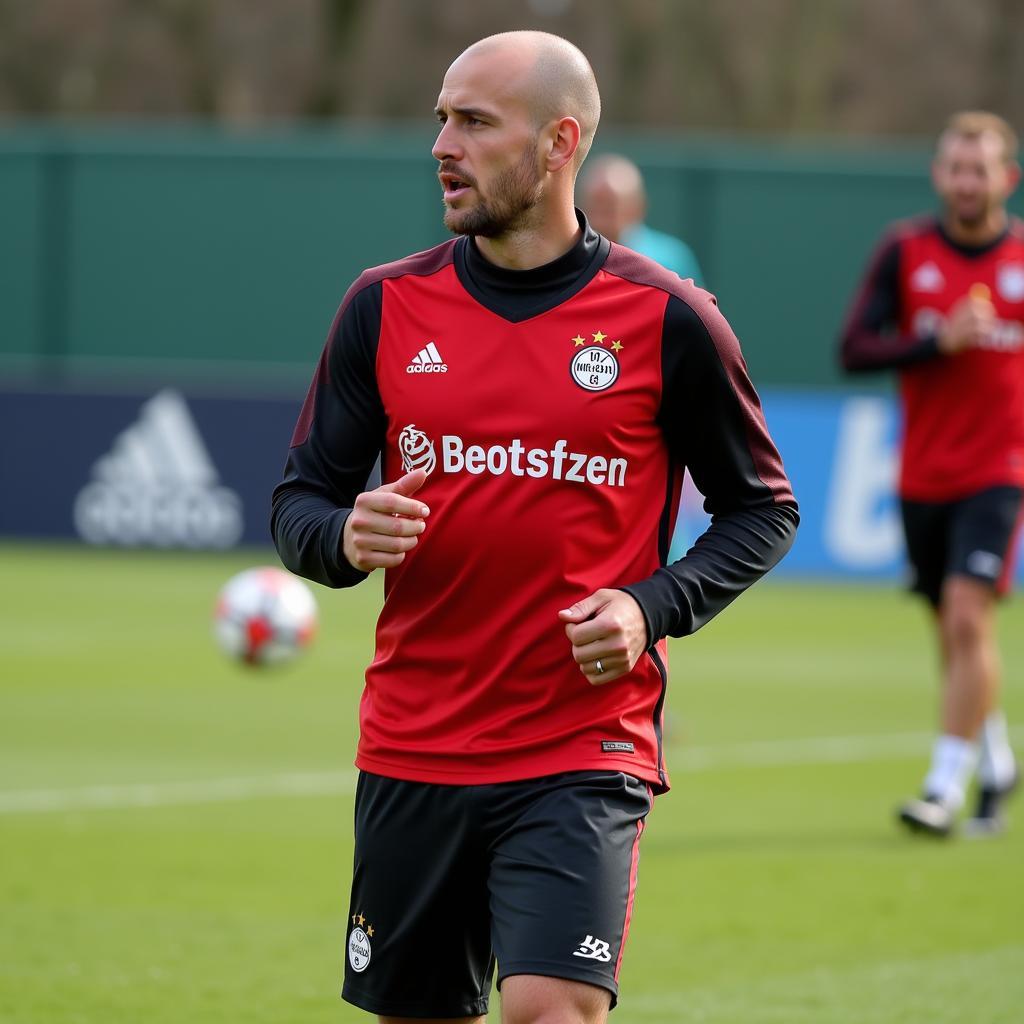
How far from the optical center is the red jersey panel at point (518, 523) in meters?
4.72

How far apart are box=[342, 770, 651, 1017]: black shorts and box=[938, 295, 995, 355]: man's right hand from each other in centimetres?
479

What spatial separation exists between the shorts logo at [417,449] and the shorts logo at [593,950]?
101 cm

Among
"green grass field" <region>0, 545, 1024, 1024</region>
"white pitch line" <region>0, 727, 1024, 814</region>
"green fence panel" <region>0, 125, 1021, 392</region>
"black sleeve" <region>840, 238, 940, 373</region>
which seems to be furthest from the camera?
"green fence panel" <region>0, 125, 1021, 392</region>

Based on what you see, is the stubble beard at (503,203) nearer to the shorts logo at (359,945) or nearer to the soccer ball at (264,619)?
the shorts logo at (359,945)

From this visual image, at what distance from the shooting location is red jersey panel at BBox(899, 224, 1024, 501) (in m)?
9.52

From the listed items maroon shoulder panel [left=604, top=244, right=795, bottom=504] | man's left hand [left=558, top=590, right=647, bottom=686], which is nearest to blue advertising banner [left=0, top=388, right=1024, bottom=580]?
maroon shoulder panel [left=604, top=244, right=795, bottom=504]

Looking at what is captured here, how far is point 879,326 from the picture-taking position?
32.1 ft

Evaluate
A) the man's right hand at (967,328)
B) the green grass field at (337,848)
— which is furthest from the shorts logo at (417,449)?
the man's right hand at (967,328)

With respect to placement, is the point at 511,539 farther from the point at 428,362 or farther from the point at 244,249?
the point at 244,249

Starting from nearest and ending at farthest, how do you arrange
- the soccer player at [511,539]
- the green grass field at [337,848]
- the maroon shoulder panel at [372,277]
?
the soccer player at [511,539] < the maroon shoulder panel at [372,277] < the green grass field at [337,848]

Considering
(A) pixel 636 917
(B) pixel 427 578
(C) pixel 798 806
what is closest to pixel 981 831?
(C) pixel 798 806

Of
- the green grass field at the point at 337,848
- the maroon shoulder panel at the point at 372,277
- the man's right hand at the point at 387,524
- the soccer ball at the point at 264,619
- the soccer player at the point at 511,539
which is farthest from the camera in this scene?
the soccer ball at the point at 264,619

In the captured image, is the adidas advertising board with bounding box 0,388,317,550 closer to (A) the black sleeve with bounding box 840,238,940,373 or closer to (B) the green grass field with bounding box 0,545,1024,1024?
(B) the green grass field with bounding box 0,545,1024,1024

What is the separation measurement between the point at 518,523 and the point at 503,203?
664mm
